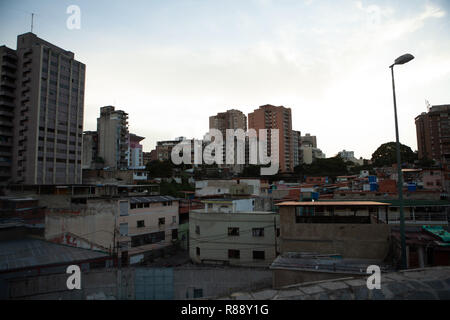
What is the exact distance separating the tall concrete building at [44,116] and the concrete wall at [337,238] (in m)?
49.6

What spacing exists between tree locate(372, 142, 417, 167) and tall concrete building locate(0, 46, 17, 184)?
277 feet

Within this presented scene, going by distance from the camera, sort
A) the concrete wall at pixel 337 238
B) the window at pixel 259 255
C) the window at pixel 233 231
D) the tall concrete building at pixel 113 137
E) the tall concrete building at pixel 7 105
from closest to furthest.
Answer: the concrete wall at pixel 337 238, the window at pixel 259 255, the window at pixel 233 231, the tall concrete building at pixel 7 105, the tall concrete building at pixel 113 137

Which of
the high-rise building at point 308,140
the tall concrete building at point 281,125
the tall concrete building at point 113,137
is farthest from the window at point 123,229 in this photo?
the high-rise building at point 308,140

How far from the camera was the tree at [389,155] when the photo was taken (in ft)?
231

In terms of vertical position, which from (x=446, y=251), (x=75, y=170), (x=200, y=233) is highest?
(x=75, y=170)

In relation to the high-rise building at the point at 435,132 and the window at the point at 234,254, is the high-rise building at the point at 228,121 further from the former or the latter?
the window at the point at 234,254

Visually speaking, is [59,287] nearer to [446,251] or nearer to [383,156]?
[446,251]

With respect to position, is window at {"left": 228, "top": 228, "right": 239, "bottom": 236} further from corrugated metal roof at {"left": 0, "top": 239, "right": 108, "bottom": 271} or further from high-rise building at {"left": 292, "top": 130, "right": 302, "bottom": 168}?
high-rise building at {"left": 292, "top": 130, "right": 302, "bottom": 168}

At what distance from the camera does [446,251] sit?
10.4 meters

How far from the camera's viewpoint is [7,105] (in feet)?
162

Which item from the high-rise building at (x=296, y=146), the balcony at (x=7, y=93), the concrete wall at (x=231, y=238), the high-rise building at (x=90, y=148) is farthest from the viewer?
the high-rise building at (x=296, y=146)

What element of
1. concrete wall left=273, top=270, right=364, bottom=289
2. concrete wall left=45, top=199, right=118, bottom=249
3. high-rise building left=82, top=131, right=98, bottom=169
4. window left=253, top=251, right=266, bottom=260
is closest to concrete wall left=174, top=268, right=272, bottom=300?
concrete wall left=273, top=270, right=364, bottom=289

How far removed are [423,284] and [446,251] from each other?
8.03 meters
